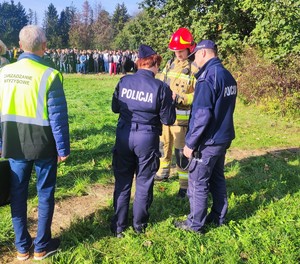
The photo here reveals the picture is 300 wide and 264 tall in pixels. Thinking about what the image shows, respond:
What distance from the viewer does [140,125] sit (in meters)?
3.53

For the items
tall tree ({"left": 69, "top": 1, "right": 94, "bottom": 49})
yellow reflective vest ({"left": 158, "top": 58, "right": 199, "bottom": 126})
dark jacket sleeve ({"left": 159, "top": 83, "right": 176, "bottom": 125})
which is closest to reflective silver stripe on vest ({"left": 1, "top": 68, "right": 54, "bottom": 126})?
dark jacket sleeve ({"left": 159, "top": 83, "right": 176, "bottom": 125})

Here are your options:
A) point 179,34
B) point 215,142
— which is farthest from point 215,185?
point 179,34

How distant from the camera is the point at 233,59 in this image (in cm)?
1393

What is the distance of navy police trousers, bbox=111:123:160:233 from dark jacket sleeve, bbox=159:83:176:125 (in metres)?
0.16

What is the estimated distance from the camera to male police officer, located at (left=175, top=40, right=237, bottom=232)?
3.43m

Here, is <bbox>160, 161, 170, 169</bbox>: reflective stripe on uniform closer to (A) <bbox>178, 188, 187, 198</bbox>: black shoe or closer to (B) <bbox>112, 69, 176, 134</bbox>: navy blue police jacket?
(A) <bbox>178, 188, 187, 198</bbox>: black shoe

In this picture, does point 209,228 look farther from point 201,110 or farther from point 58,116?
point 58,116

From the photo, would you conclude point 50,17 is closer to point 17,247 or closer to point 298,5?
point 298,5

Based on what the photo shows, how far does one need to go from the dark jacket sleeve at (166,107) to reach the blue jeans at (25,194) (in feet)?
3.75

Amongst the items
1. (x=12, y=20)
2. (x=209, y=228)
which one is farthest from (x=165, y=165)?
(x=12, y=20)

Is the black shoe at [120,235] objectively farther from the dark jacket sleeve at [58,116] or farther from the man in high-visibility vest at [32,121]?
the dark jacket sleeve at [58,116]

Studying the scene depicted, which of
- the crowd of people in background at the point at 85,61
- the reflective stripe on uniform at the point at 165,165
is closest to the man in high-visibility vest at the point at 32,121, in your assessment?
the reflective stripe on uniform at the point at 165,165

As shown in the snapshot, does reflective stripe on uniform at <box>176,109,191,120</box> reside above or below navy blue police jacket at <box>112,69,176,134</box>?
below

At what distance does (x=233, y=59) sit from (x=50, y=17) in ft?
211
